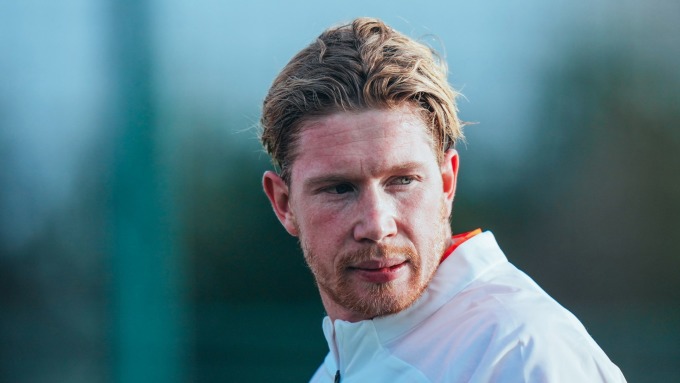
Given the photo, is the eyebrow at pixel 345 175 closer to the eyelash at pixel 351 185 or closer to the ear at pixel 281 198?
the eyelash at pixel 351 185

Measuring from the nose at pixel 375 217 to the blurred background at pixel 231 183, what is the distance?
2.41 metres

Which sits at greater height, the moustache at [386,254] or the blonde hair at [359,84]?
the blonde hair at [359,84]

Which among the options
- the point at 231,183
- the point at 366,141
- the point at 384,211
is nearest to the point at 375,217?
the point at 384,211

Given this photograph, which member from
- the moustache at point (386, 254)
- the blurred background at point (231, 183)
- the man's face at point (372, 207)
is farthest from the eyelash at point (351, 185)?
the blurred background at point (231, 183)

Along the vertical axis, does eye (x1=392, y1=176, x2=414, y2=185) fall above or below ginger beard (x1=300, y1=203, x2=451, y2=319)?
above

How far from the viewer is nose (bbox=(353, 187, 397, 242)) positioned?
1.40 meters

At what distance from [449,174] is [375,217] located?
9.4 inches

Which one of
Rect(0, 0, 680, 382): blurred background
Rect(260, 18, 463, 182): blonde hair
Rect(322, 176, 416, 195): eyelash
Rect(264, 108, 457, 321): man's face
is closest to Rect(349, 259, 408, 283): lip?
Rect(264, 108, 457, 321): man's face

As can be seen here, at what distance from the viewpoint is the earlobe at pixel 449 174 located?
1.57m

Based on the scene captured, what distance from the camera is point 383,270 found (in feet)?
4.65

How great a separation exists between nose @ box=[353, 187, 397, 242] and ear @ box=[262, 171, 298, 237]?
9.7 inches

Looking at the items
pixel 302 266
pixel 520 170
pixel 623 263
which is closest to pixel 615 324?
pixel 623 263

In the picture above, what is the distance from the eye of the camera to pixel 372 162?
1.44 m

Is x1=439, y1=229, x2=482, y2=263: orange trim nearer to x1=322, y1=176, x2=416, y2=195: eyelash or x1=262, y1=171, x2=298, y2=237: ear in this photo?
x1=322, y1=176, x2=416, y2=195: eyelash
